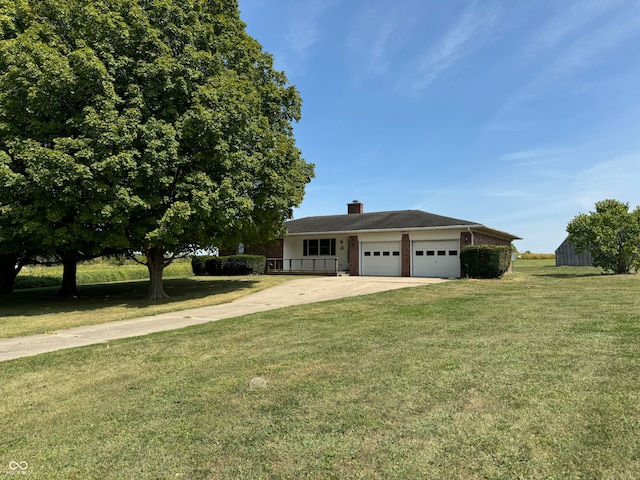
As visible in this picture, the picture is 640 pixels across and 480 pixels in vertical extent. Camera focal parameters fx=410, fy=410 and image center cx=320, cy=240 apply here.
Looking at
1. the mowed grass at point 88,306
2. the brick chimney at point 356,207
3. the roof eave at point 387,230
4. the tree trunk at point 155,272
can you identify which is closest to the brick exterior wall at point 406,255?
the roof eave at point 387,230

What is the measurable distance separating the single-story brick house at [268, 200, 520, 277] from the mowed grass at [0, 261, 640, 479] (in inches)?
602

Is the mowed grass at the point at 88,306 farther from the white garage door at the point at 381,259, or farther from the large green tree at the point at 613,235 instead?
the large green tree at the point at 613,235

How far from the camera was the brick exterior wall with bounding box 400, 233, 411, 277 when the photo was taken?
77.9 feet

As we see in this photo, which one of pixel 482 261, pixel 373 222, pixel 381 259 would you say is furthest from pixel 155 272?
pixel 482 261

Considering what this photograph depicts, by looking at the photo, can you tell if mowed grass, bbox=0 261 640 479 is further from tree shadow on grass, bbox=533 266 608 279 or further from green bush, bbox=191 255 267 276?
Answer: green bush, bbox=191 255 267 276

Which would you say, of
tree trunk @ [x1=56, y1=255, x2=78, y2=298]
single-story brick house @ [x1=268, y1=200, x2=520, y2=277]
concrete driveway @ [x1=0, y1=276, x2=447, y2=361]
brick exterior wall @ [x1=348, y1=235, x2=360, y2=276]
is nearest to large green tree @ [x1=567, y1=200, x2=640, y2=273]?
single-story brick house @ [x1=268, y1=200, x2=520, y2=277]

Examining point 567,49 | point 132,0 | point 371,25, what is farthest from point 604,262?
point 132,0

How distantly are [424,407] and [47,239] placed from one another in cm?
1247

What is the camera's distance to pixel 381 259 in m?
24.9

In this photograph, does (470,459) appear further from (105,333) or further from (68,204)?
(68,204)

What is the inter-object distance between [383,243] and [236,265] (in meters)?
9.86

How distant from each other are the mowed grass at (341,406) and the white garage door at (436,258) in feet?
49.9

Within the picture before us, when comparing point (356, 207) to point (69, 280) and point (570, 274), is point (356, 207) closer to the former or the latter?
point (570, 274)

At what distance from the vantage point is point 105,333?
9336mm
